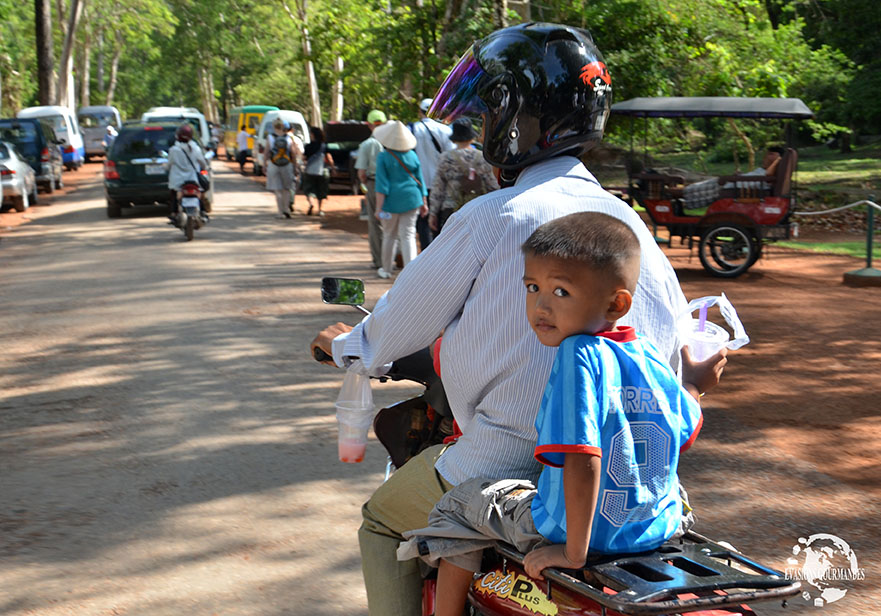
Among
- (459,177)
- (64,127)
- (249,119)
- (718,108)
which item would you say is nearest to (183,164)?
(459,177)

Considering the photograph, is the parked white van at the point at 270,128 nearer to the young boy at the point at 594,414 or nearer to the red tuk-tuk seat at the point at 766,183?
the red tuk-tuk seat at the point at 766,183

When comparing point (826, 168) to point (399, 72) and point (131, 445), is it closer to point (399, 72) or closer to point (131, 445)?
point (399, 72)

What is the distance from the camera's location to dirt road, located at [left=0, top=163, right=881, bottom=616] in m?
4.22

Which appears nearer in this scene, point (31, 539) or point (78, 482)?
point (31, 539)

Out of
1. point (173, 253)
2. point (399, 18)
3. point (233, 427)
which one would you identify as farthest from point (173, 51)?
point (233, 427)

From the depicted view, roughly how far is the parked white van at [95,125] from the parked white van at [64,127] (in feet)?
25.4

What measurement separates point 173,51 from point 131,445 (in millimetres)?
69550

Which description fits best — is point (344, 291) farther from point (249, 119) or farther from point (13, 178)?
point (249, 119)

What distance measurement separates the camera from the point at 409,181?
457 inches

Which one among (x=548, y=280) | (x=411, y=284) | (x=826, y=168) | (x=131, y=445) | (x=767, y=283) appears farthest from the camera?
(x=826, y=168)

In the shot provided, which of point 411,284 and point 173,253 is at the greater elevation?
point 411,284

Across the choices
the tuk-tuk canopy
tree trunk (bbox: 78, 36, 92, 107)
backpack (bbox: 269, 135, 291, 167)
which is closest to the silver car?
backpack (bbox: 269, 135, 291, 167)

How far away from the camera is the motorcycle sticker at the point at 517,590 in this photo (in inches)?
83.1

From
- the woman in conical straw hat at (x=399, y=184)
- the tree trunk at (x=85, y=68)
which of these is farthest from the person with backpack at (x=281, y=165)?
the tree trunk at (x=85, y=68)
